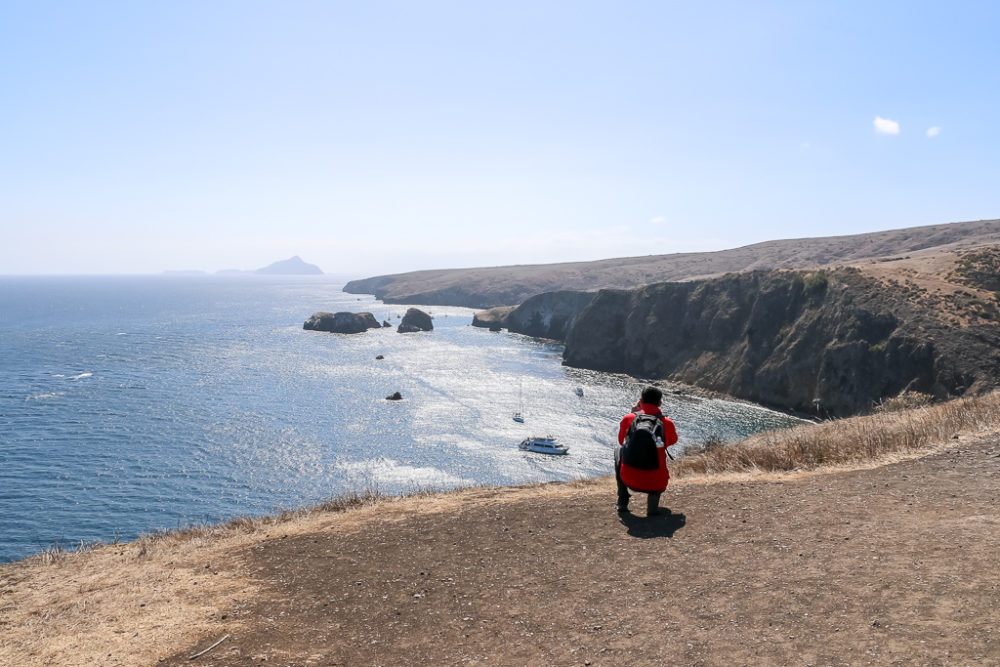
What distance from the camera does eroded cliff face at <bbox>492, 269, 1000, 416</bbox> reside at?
53781mm

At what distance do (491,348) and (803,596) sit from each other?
358 feet

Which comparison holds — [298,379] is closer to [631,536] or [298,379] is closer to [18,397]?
[18,397]

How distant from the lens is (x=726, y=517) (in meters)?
9.59

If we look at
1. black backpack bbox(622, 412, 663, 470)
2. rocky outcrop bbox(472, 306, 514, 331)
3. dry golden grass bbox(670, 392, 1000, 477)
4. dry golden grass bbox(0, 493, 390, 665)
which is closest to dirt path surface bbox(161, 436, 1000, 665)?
dry golden grass bbox(0, 493, 390, 665)

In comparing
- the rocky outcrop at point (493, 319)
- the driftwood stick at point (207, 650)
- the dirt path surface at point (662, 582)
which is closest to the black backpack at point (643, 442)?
the dirt path surface at point (662, 582)

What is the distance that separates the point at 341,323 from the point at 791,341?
9994 centimetres

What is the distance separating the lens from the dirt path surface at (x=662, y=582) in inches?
231

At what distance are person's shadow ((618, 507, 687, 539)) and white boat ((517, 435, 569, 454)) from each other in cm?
4062

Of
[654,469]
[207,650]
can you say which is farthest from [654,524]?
[207,650]

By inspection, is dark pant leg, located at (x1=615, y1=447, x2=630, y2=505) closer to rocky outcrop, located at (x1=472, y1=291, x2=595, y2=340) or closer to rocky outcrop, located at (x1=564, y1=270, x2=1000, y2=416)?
rocky outcrop, located at (x1=564, y1=270, x2=1000, y2=416)

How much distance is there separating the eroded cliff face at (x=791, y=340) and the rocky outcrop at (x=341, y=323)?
59.6 meters

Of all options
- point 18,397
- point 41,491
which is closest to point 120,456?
point 41,491

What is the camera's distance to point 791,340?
7012 cm

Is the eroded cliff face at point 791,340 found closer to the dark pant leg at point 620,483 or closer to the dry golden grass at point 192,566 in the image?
the dry golden grass at point 192,566
